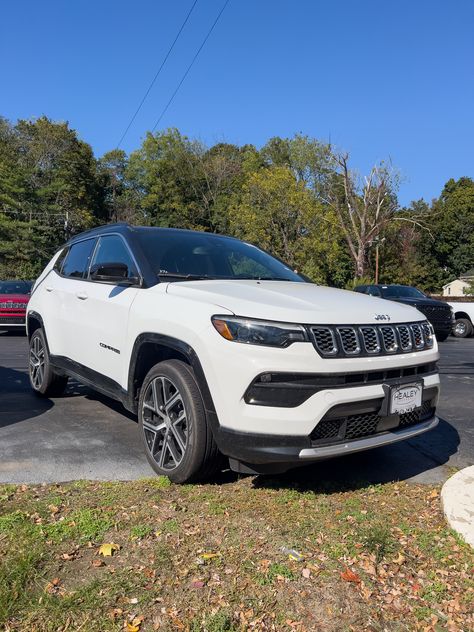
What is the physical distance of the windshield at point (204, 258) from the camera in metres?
4.17

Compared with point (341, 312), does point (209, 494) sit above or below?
below

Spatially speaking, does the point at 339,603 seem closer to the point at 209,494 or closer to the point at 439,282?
the point at 209,494

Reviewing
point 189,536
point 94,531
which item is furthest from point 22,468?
point 189,536

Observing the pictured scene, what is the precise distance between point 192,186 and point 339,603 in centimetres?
5085

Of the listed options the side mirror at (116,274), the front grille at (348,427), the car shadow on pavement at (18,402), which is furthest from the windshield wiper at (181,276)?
the car shadow on pavement at (18,402)

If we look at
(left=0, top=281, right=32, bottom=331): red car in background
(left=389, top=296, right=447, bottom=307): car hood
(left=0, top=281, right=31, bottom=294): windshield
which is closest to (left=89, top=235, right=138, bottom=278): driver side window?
(left=0, top=281, right=32, bottom=331): red car in background

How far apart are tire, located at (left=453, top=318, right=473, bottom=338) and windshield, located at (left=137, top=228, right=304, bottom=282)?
571 inches

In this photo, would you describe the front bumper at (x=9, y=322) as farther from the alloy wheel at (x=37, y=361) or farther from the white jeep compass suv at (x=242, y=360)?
the white jeep compass suv at (x=242, y=360)

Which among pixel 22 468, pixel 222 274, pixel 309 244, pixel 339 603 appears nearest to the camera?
pixel 339 603

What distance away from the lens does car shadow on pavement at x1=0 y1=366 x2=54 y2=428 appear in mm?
5191

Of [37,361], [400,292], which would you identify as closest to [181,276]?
[37,361]

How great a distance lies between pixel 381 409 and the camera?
10.6ft

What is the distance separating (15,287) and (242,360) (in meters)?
13.6

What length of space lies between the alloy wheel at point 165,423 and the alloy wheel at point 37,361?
256cm
